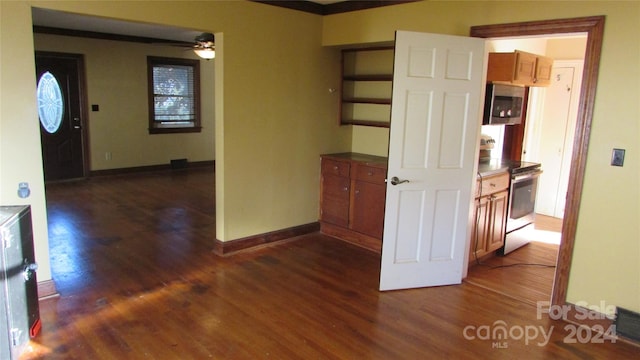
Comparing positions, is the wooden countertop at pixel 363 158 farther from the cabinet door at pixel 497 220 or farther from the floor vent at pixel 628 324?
the floor vent at pixel 628 324

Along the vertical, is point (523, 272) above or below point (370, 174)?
below

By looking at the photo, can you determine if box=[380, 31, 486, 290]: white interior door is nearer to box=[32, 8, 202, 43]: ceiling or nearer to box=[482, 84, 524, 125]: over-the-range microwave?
box=[482, 84, 524, 125]: over-the-range microwave

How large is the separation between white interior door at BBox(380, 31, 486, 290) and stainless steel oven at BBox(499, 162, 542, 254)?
3.16 feet

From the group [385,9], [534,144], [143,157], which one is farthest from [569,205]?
[143,157]

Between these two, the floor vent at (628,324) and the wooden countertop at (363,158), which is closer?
the floor vent at (628,324)

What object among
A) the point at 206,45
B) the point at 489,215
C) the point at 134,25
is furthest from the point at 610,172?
the point at 134,25

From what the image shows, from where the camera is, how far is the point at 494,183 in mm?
4008

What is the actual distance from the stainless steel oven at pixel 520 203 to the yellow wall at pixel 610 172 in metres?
1.29

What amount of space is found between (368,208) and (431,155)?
1.18 metres

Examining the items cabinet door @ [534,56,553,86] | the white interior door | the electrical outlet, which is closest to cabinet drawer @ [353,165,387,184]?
the white interior door

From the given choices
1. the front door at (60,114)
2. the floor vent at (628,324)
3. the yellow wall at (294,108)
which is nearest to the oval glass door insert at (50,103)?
the front door at (60,114)

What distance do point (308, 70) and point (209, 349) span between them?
2.92m

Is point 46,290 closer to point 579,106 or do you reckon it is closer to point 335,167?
point 335,167

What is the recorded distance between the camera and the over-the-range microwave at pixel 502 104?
4168mm
